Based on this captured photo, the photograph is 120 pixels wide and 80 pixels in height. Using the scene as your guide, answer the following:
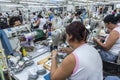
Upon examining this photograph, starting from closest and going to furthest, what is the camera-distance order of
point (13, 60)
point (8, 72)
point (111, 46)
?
point (8, 72) → point (13, 60) → point (111, 46)

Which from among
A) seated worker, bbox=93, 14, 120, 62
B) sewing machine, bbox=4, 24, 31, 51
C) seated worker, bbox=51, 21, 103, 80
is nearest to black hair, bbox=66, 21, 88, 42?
seated worker, bbox=51, 21, 103, 80

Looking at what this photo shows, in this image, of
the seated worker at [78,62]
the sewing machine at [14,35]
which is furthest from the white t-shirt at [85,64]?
the sewing machine at [14,35]

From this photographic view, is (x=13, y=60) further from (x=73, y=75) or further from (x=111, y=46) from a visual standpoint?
(x=111, y=46)

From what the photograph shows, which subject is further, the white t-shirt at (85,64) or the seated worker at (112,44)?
the seated worker at (112,44)

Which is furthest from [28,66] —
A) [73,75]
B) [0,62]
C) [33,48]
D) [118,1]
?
[118,1]

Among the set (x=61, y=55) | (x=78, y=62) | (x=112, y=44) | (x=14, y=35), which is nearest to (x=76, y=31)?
(x=78, y=62)

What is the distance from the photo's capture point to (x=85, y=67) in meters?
1.13

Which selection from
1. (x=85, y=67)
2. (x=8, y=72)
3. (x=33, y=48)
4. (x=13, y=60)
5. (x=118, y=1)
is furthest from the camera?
(x=118, y=1)

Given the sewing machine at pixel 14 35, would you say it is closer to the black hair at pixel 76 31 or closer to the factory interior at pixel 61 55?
the factory interior at pixel 61 55

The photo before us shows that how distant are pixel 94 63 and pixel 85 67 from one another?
0.10 m

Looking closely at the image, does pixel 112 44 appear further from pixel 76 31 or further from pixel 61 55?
pixel 76 31

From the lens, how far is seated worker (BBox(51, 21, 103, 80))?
1.10 metres

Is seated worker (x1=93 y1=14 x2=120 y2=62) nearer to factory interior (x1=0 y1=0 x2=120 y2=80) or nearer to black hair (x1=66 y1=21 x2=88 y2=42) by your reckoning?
factory interior (x1=0 y1=0 x2=120 y2=80)

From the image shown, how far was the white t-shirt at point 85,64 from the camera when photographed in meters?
1.12
